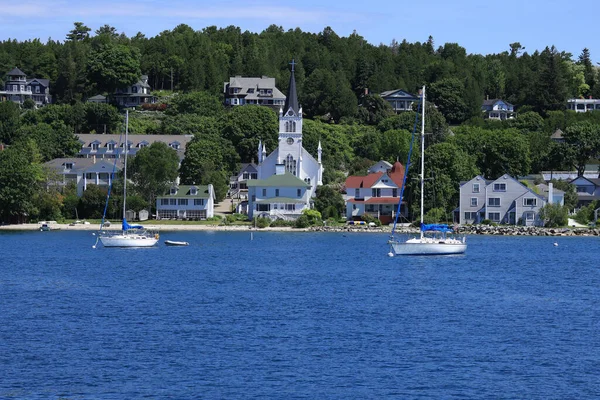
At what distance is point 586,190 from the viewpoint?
356 feet

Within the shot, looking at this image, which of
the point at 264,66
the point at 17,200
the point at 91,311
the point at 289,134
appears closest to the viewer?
the point at 91,311

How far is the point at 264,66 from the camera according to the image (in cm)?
16912

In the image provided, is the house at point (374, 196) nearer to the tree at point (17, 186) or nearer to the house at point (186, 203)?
the house at point (186, 203)

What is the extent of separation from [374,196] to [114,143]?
40.1 m

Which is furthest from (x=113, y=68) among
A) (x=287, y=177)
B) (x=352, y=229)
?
(x=352, y=229)

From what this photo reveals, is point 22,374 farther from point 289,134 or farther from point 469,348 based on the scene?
point 289,134

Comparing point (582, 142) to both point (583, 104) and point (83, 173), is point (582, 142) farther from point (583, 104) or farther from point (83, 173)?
point (83, 173)

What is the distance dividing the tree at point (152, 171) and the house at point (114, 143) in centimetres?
2247

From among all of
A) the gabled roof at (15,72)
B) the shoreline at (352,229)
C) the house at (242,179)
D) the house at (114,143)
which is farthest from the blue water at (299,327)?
the gabled roof at (15,72)

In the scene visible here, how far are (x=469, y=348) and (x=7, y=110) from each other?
11380cm

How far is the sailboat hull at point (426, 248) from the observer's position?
68463 mm

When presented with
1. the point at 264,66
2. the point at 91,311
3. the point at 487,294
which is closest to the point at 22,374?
the point at 91,311

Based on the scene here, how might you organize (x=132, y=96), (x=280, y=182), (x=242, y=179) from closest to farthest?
1. (x=280, y=182)
2. (x=242, y=179)
3. (x=132, y=96)

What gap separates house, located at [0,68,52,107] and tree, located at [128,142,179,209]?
62.8 meters
